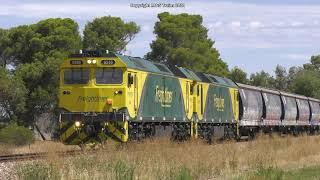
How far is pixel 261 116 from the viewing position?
45.1 m

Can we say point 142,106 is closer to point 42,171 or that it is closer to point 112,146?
point 112,146

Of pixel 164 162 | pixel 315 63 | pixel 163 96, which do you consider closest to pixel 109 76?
pixel 163 96

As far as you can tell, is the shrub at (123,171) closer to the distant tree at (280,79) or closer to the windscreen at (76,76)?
the windscreen at (76,76)

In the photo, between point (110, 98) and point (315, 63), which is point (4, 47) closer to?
point (110, 98)

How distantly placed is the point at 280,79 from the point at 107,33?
77.4 m

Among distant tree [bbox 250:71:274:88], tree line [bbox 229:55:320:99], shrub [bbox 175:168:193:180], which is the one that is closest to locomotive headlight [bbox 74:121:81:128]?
shrub [bbox 175:168:193:180]

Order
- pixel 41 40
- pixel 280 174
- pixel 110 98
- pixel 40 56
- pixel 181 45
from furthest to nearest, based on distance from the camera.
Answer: pixel 181 45, pixel 41 40, pixel 40 56, pixel 110 98, pixel 280 174

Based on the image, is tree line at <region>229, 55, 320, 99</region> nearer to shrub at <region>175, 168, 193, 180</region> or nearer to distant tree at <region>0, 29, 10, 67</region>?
distant tree at <region>0, 29, 10, 67</region>

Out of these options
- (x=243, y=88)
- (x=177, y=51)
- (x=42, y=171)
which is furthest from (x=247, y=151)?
(x=177, y=51)

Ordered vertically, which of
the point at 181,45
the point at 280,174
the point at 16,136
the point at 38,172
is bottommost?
the point at 16,136

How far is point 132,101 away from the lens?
81.8ft

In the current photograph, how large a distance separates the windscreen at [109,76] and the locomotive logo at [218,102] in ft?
40.8

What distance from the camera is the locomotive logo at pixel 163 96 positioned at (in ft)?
91.4

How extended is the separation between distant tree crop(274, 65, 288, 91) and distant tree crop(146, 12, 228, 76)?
199 feet
